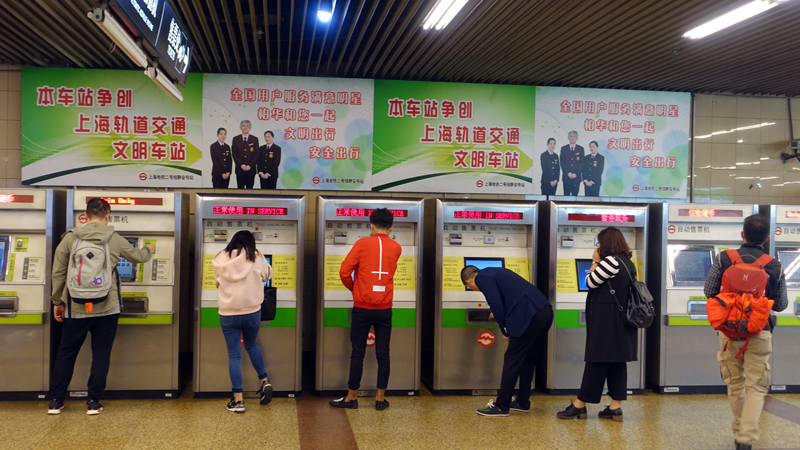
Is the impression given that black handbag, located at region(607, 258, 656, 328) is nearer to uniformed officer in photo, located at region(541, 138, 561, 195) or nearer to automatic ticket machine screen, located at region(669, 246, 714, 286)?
automatic ticket machine screen, located at region(669, 246, 714, 286)

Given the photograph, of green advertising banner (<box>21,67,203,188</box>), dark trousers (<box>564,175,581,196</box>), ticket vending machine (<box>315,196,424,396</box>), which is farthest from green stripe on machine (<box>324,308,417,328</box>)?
dark trousers (<box>564,175,581,196</box>)

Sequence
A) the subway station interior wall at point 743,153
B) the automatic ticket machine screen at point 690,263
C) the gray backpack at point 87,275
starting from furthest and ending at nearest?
the subway station interior wall at point 743,153 < the automatic ticket machine screen at point 690,263 < the gray backpack at point 87,275

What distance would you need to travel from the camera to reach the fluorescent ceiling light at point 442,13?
153 inches

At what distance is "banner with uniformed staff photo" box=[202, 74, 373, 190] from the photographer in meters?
5.60

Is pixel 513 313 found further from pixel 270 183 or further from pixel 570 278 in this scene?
pixel 270 183

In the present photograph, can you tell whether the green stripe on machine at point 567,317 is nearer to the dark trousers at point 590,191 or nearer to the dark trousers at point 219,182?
the dark trousers at point 590,191

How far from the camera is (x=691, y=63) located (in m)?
5.30

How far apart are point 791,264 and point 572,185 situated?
223cm

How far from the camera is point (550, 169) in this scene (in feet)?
19.7

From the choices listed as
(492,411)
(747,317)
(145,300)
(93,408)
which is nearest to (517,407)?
(492,411)

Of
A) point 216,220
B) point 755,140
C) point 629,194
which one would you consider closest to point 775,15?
point 629,194

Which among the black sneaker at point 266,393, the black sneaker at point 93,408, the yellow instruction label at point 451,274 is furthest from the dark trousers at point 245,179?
the black sneaker at point 93,408

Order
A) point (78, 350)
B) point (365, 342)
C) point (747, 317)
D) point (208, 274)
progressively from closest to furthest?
1. point (747, 317)
2. point (78, 350)
3. point (365, 342)
4. point (208, 274)

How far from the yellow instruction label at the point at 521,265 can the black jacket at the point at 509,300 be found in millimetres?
785
